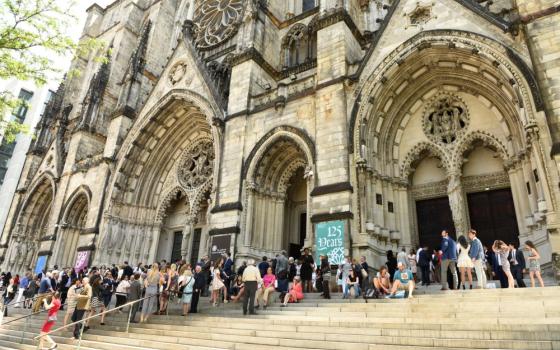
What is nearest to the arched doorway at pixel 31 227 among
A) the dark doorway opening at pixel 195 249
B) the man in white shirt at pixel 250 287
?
the dark doorway opening at pixel 195 249

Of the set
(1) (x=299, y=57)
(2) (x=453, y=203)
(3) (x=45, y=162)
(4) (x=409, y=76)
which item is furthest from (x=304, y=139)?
(3) (x=45, y=162)

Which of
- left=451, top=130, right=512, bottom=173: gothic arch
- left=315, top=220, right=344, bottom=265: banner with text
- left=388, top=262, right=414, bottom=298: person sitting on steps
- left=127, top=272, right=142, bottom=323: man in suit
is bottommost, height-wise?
left=127, top=272, right=142, bottom=323: man in suit

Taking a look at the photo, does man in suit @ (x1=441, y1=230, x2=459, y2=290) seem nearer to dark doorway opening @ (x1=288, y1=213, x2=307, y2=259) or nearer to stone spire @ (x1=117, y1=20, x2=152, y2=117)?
dark doorway opening @ (x1=288, y1=213, x2=307, y2=259)

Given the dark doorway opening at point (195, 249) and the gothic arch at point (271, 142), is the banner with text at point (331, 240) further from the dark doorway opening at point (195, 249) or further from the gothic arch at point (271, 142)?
the dark doorway opening at point (195, 249)

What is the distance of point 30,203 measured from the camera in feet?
79.3

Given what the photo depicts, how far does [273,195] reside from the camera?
578 inches

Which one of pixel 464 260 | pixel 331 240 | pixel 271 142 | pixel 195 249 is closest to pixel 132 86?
pixel 195 249

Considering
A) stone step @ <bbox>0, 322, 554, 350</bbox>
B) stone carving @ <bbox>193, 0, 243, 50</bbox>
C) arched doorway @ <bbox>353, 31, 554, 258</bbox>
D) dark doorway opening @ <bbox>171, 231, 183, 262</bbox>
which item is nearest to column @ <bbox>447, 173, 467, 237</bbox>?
arched doorway @ <bbox>353, 31, 554, 258</bbox>

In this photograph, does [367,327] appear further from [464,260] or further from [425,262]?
[425,262]

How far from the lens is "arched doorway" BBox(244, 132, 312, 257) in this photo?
13734 millimetres

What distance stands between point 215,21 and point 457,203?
19.0 metres

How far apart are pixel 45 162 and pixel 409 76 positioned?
23.2 m

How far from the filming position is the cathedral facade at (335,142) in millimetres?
10867

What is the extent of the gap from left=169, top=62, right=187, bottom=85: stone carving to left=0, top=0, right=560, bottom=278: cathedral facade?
0.42ft
